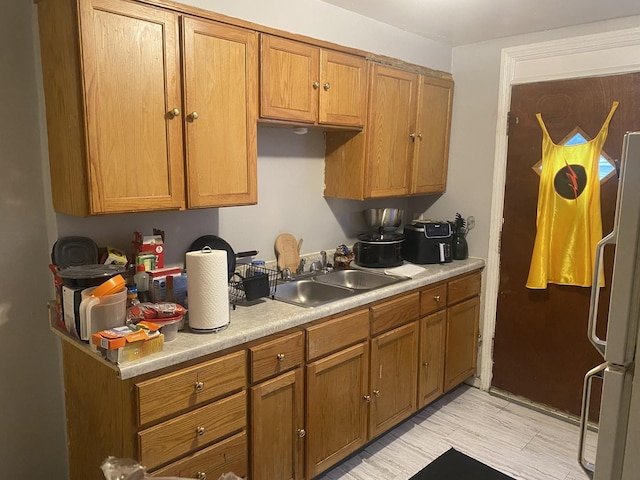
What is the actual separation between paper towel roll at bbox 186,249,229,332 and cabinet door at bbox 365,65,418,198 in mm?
1276

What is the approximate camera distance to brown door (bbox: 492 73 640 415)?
2766 millimetres

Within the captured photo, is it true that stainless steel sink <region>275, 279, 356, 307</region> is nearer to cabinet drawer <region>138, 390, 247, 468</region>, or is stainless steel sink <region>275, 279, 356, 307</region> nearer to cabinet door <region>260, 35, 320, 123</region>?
cabinet drawer <region>138, 390, 247, 468</region>

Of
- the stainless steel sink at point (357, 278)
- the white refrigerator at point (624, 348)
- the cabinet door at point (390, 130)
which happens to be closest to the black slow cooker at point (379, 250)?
the stainless steel sink at point (357, 278)

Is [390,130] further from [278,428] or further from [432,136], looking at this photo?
[278,428]

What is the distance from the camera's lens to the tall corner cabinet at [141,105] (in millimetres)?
1674

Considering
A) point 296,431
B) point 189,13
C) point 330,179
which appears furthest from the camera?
point 330,179

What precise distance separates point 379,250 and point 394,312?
50 centimetres

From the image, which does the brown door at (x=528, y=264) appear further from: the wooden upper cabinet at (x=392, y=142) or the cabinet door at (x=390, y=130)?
the cabinet door at (x=390, y=130)

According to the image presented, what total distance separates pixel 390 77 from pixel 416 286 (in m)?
1.26

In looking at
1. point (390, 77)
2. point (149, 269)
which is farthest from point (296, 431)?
point (390, 77)

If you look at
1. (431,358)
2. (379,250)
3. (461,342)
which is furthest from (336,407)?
(461,342)

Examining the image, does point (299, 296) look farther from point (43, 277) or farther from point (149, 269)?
point (43, 277)

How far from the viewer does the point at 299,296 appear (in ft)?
8.84

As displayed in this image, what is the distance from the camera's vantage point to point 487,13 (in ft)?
8.73
